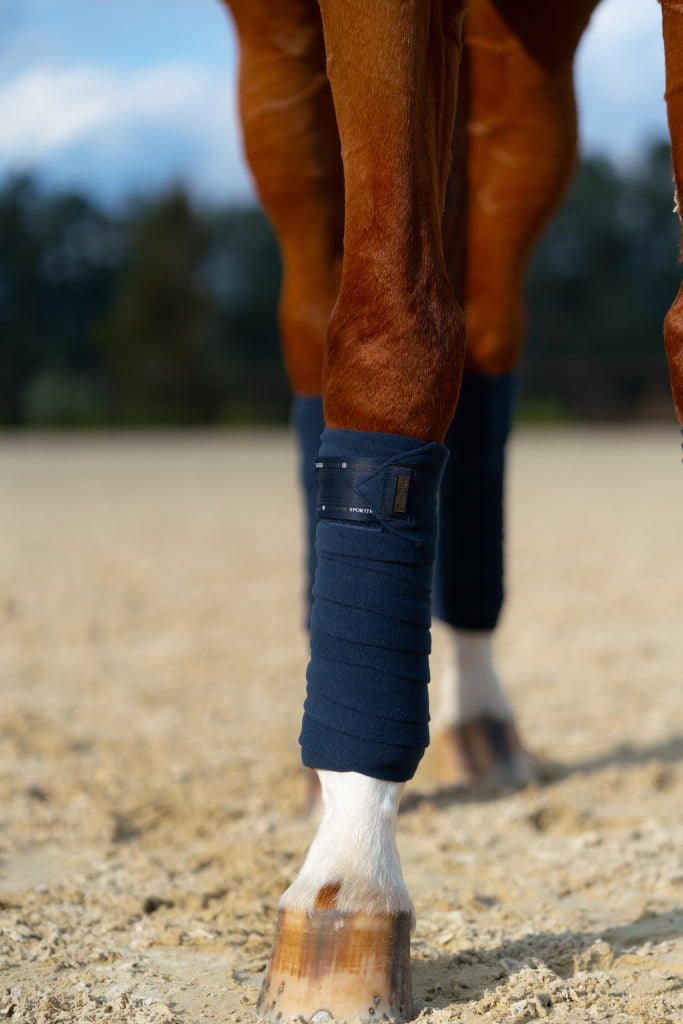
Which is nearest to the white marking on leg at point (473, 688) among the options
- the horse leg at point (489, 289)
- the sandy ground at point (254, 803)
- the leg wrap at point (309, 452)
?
the horse leg at point (489, 289)

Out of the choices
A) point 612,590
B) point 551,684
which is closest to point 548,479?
point 612,590

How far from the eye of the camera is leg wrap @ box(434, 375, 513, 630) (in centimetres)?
156

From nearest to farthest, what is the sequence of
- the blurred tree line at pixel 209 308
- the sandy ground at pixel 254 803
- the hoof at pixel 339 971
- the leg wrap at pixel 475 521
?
the hoof at pixel 339 971, the sandy ground at pixel 254 803, the leg wrap at pixel 475 521, the blurred tree line at pixel 209 308

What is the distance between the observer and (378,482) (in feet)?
2.82

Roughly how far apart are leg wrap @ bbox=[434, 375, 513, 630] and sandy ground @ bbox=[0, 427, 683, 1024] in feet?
0.95

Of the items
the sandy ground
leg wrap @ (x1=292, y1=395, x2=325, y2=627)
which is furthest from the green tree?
leg wrap @ (x1=292, y1=395, x2=325, y2=627)

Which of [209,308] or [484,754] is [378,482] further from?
[209,308]

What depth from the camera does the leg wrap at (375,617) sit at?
2.81ft

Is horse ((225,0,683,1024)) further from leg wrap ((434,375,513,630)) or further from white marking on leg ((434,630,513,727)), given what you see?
white marking on leg ((434,630,513,727))

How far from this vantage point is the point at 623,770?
1.71m

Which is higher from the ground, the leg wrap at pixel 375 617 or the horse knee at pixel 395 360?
the horse knee at pixel 395 360

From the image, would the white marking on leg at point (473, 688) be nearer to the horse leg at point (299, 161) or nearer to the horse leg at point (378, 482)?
the horse leg at point (299, 161)

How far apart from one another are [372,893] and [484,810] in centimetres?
71

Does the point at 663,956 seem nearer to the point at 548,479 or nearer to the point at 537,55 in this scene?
the point at 537,55
